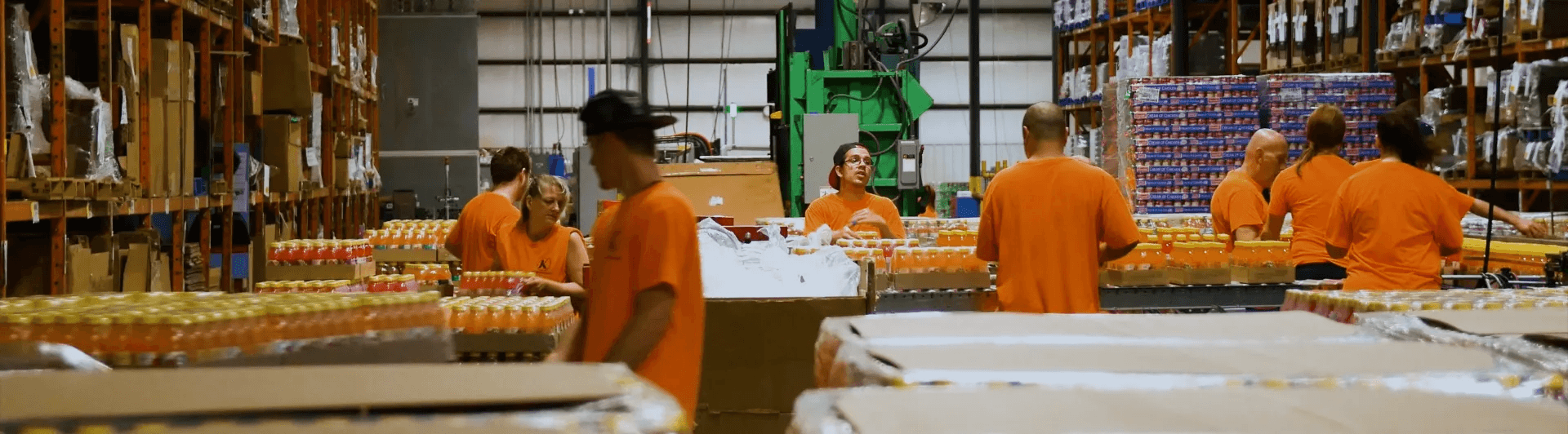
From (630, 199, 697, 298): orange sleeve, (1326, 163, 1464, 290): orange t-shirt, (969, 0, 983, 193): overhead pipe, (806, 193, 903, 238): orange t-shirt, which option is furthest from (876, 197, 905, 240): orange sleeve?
(969, 0, 983, 193): overhead pipe

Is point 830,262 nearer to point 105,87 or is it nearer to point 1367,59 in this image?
point 105,87

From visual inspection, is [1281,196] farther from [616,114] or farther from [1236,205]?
[616,114]

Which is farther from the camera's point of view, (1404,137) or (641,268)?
(1404,137)

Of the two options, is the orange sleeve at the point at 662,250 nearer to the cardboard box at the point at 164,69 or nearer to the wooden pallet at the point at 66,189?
the wooden pallet at the point at 66,189

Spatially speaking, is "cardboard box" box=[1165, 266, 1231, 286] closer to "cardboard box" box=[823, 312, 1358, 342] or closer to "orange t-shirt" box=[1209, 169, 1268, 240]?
"orange t-shirt" box=[1209, 169, 1268, 240]

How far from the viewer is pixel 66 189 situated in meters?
6.19

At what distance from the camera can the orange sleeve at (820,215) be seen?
7734 mm

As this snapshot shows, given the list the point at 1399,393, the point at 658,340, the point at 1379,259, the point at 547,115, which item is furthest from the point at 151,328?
the point at 547,115

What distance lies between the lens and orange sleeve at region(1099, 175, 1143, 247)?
5004 mm

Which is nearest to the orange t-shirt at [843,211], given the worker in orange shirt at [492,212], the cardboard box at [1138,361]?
the worker in orange shirt at [492,212]

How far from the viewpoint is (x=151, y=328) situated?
7.85 feet

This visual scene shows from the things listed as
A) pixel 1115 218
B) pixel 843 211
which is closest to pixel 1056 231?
pixel 1115 218

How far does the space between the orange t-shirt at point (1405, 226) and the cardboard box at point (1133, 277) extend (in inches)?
40.1

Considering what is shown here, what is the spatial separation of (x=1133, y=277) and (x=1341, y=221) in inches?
39.0
